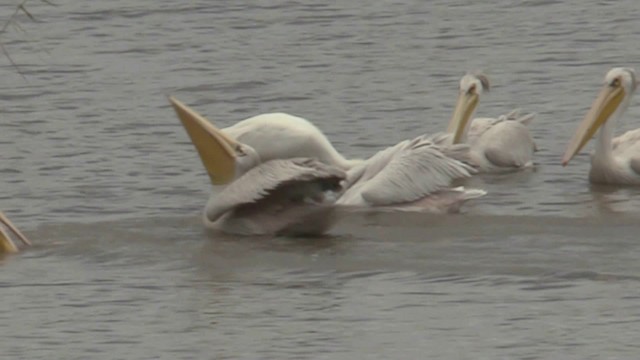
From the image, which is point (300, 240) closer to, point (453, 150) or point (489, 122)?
point (453, 150)

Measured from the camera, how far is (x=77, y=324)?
920cm

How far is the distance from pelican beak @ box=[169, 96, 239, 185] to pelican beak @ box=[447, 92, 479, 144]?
7.29ft

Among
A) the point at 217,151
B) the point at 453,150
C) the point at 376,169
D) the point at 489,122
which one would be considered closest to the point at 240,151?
the point at 217,151

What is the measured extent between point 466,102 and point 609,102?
0.85m

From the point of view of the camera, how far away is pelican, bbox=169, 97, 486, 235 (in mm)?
11414

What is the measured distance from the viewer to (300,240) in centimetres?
1108

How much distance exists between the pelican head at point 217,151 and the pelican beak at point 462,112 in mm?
2164

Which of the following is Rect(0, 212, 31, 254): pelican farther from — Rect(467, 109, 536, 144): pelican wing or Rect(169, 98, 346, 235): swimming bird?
Rect(467, 109, 536, 144): pelican wing

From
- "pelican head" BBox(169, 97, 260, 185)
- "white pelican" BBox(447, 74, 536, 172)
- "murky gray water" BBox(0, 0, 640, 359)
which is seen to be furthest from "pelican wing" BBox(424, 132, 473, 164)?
"pelican head" BBox(169, 97, 260, 185)

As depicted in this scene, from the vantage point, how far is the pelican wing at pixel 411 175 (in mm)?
11500

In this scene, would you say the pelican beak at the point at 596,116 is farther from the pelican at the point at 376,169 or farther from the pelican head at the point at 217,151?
the pelican head at the point at 217,151

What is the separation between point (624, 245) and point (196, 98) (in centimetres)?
548

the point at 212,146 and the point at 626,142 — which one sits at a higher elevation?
the point at 212,146

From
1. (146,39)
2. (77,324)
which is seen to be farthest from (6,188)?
(146,39)
